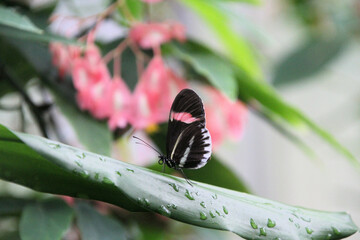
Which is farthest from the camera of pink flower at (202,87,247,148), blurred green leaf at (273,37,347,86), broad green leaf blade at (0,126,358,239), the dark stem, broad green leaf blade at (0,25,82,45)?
blurred green leaf at (273,37,347,86)

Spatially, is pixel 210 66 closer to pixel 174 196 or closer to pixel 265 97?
pixel 265 97

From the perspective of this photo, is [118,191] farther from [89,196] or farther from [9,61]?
[9,61]

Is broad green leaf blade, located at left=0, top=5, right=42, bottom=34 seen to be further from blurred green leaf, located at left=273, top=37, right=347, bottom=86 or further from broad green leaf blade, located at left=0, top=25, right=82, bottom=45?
blurred green leaf, located at left=273, top=37, right=347, bottom=86

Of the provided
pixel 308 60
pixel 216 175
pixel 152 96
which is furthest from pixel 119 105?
pixel 308 60

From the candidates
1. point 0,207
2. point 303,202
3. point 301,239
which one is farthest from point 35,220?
point 303,202

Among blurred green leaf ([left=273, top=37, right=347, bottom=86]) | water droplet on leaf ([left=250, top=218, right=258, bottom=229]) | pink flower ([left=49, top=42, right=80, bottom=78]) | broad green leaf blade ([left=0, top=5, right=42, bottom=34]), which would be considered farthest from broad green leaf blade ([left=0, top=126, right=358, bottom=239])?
blurred green leaf ([left=273, top=37, right=347, bottom=86])
